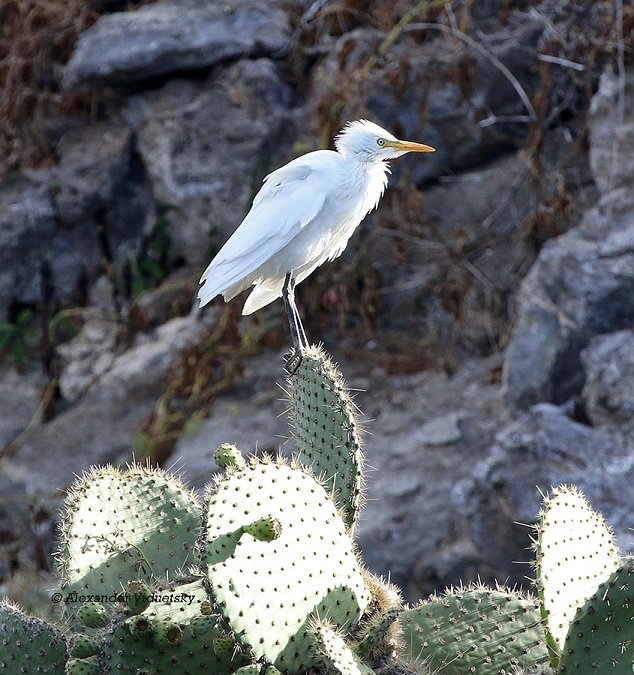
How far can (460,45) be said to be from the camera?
6207 mm

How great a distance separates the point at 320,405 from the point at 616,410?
2482 millimetres

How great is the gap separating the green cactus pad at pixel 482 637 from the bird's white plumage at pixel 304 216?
109 cm

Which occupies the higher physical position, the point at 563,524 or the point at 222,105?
the point at 563,524

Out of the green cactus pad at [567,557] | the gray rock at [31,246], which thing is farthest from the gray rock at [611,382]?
the gray rock at [31,246]

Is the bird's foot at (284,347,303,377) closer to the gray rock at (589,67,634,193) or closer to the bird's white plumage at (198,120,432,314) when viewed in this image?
the bird's white plumage at (198,120,432,314)

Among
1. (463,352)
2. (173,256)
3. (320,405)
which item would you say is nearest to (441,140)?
(463,352)

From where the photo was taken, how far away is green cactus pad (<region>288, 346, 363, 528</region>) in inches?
92.9

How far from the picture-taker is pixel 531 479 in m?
4.45

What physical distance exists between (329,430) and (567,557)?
58 cm

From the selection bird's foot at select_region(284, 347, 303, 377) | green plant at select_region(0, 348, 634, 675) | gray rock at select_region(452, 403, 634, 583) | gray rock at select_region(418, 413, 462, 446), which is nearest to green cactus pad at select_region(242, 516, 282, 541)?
green plant at select_region(0, 348, 634, 675)

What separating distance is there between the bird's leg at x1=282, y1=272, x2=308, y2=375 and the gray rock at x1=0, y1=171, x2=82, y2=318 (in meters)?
4.04

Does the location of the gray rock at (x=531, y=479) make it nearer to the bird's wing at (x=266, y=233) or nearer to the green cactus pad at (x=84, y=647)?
the bird's wing at (x=266, y=233)

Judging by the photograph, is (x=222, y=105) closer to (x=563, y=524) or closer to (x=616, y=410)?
(x=616, y=410)

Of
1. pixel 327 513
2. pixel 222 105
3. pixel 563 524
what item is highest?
pixel 327 513
